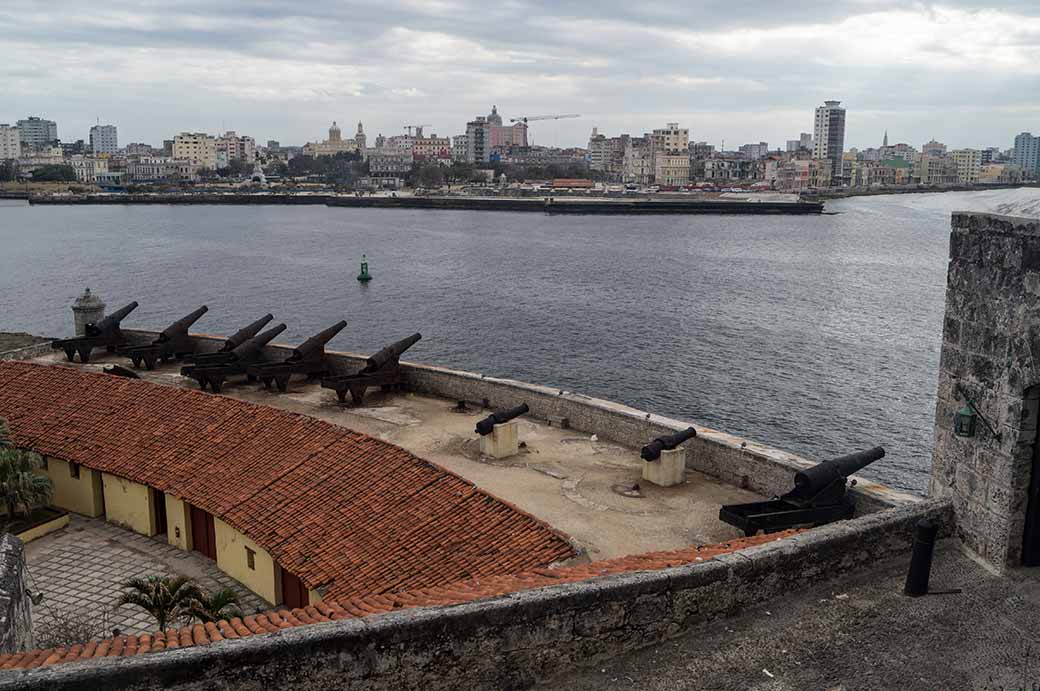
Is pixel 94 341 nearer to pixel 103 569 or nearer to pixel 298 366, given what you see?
pixel 298 366

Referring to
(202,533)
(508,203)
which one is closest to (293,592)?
(202,533)

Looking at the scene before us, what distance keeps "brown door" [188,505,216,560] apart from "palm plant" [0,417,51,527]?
2.80 m

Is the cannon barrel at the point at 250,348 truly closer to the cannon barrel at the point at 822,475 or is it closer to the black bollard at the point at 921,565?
the cannon barrel at the point at 822,475

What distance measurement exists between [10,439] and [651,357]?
105 ft

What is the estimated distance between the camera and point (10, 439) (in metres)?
16.1

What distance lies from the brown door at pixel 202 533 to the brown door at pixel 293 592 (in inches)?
83.1

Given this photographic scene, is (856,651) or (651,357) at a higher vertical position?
(856,651)

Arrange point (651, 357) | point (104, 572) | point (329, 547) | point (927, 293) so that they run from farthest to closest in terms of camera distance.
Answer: point (927, 293) → point (651, 357) → point (104, 572) → point (329, 547)

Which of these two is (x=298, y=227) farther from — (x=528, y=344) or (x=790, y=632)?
(x=790, y=632)

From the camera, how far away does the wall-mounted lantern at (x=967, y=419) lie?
8.62m

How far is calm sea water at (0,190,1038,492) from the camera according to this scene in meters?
36.8

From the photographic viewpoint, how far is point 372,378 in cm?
1902

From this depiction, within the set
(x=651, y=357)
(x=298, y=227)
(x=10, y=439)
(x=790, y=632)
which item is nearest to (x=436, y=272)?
(x=651, y=357)

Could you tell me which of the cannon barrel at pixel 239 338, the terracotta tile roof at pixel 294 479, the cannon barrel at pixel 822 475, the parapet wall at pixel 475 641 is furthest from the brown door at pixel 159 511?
the cannon barrel at pixel 822 475
